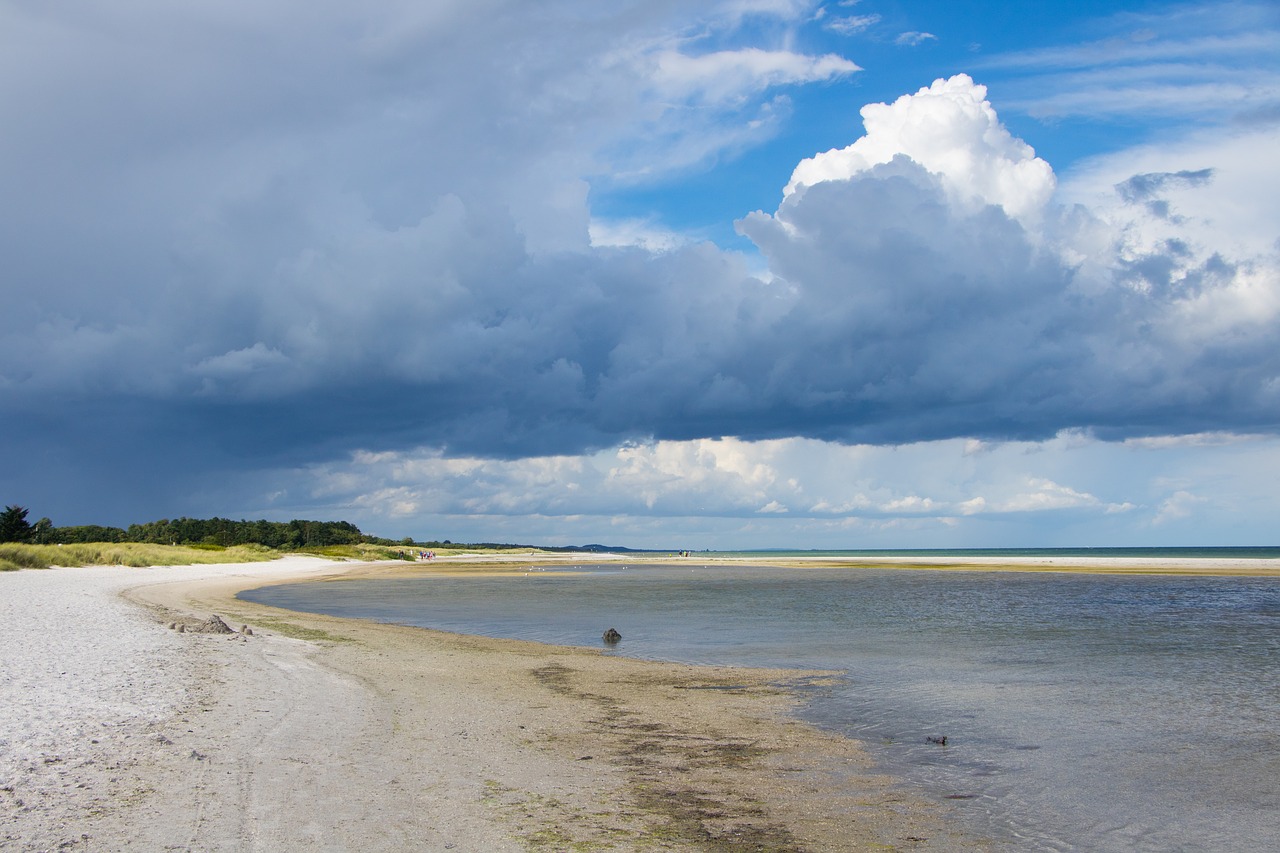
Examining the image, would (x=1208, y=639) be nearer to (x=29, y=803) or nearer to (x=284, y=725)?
(x=284, y=725)

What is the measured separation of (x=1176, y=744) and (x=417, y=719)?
13.5m

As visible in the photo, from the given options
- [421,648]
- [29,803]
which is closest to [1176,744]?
[29,803]

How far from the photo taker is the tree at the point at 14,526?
278ft

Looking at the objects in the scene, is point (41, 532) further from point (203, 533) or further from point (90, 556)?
Result: point (203, 533)

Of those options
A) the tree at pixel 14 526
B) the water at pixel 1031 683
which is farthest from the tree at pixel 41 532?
the water at pixel 1031 683

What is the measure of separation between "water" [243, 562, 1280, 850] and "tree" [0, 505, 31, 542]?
4838cm

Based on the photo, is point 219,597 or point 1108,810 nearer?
point 1108,810

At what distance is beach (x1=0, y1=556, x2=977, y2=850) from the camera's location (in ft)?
30.6

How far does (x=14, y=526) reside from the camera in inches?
3401

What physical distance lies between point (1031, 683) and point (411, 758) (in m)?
16.0

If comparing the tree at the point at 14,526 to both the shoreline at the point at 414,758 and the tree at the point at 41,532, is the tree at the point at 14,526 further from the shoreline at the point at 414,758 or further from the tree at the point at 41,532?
the shoreline at the point at 414,758

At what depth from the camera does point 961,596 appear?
180 ft

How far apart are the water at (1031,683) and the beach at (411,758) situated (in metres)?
1.60

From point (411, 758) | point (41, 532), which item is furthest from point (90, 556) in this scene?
point (411, 758)
